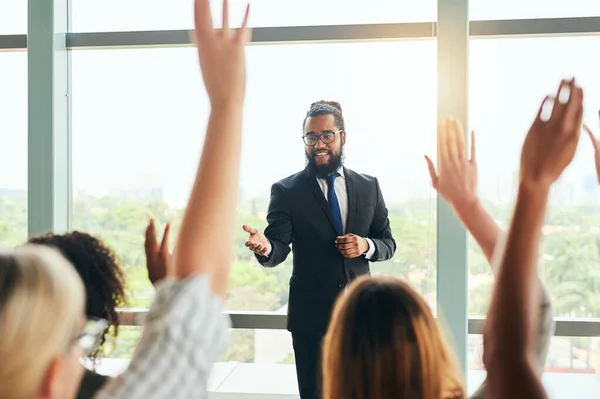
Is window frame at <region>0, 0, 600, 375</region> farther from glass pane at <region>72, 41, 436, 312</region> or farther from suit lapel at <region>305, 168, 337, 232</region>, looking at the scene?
suit lapel at <region>305, 168, 337, 232</region>

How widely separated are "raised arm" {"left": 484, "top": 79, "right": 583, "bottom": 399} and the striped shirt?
1.25 feet

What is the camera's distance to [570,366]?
3.64 m

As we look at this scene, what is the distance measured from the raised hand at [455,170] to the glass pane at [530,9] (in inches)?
107

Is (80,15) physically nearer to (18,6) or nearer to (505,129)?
(18,6)

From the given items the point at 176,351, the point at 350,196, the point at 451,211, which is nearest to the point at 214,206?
the point at 176,351

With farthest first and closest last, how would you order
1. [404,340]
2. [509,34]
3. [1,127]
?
[1,127] → [509,34] → [404,340]

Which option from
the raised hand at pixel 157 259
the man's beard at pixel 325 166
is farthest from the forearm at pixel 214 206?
the man's beard at pixel 325 166

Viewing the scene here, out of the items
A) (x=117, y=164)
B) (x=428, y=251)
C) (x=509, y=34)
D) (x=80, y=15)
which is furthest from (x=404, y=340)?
(x=80, y=15)

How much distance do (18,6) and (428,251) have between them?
3.22 metres

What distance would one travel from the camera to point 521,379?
0.81 meters

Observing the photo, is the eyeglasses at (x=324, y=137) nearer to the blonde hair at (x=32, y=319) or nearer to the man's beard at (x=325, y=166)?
the man's beard at (x=325, y=166)

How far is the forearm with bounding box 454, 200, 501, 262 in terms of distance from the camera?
48.3 inches

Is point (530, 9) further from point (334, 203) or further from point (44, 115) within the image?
point (44, 115)

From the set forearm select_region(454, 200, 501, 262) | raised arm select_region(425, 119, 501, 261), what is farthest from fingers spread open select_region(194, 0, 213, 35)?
forearm select_region(454, 200, 501, 262)
